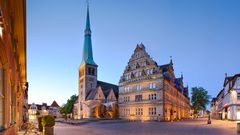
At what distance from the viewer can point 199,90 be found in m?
71.7

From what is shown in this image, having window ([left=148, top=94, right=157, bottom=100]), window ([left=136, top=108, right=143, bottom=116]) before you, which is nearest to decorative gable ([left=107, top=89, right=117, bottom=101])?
window ([left=136, top=108, right=143, bottom=116])

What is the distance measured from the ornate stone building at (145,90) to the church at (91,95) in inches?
309

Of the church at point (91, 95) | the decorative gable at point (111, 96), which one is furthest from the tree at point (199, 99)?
the decorative gable at point (111, 96)

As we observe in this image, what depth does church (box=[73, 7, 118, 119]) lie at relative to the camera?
6194 centimetres

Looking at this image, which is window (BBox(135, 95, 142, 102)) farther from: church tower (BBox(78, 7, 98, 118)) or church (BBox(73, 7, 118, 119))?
church tower (BBox(78, 7, 98, 118))

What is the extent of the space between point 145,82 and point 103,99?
19.8m

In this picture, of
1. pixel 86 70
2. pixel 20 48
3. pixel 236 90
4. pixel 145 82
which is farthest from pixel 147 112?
pixel 20 48

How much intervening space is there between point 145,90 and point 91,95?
21221 millimetres

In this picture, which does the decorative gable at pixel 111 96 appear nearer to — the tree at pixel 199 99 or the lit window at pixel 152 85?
the lit window at pixel 152 85

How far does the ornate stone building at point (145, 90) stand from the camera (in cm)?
4603

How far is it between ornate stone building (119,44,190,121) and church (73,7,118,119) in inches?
309

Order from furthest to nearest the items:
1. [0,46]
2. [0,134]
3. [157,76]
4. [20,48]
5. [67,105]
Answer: [67,105] → [157,76] → [20,48] → [0,134] → [0,46]

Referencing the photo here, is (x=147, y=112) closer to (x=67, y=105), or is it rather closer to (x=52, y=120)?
(x=52, y=120)

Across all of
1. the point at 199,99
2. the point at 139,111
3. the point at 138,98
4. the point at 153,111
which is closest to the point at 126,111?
the point at 139,111
